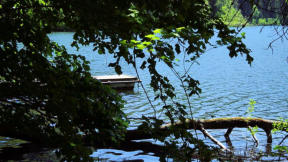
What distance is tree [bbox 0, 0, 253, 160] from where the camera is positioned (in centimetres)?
346

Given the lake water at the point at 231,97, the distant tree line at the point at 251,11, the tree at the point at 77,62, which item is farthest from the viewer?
the lake water at the point at 231,97

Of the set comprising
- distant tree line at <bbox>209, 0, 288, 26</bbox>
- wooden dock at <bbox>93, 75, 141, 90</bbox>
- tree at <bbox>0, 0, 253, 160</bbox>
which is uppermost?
wooden dock at <bbox>93, 75, 141, 90</bbox>

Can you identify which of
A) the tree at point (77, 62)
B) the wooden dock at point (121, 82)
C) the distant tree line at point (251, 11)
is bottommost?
the tree at point (77, 62)

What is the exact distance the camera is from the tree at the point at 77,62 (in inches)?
136

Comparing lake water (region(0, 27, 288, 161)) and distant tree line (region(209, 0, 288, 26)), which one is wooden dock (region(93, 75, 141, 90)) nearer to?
lake water (region(0, 27, 288, 161))

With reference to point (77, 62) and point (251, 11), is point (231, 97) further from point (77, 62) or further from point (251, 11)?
point (77, 62)

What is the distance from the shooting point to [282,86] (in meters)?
25.3

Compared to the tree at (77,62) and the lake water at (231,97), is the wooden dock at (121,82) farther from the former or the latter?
the tree at (77,62)

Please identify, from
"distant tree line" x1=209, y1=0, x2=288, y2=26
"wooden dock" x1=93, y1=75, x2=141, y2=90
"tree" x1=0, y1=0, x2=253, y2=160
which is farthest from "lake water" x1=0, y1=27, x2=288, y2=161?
"tree" x1=0, y1=0, x2=253, y2=160

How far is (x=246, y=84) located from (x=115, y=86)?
398 inches

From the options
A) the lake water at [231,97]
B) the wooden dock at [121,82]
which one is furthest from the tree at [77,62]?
the wooden dock at [121,82]

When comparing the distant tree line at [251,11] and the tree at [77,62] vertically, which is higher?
the distant tree line at [251,11]

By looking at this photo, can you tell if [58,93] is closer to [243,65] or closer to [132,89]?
[132,89]

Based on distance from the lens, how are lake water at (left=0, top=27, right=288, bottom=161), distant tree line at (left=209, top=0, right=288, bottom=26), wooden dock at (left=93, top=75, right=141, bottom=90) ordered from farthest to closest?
wooden dock at (left=93, top=75, right=141, bottom=90), lake water at (left=0, top=27, right=288, bottom=161), distant tree line at (left=209, top=0, right=288, bottom=26)
